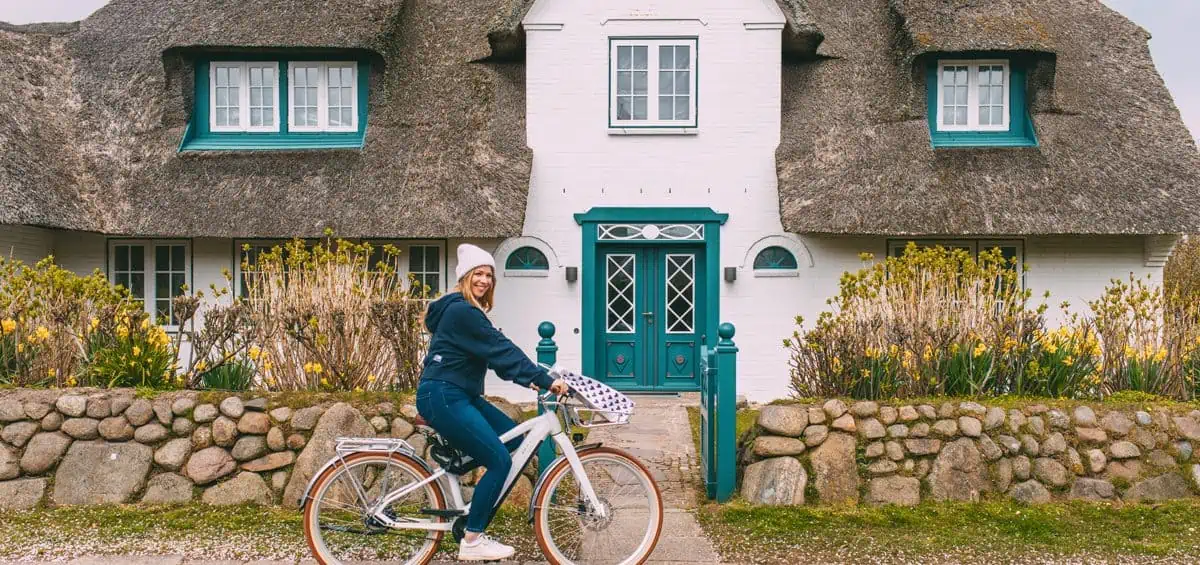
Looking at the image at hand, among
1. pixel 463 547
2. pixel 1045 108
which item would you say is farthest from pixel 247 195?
pixel 1045 108

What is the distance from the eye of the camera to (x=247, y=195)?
1180 centimetres

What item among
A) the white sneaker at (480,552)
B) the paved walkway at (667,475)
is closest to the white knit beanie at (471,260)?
the white sneaker at (480,552)

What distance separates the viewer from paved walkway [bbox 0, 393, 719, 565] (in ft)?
19.0

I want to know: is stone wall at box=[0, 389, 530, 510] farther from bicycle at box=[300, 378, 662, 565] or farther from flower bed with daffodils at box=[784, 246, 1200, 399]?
flower bed with daffodils at box=[784, 246, 1200, 399]

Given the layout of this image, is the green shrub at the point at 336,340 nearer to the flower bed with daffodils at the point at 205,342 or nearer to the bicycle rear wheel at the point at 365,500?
the flower bed with daffodils at the point at 205,342

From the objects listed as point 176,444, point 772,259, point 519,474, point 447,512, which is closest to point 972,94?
point 772,259

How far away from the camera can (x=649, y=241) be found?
1224cm

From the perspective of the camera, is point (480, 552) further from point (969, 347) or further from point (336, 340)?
point (969, 347)

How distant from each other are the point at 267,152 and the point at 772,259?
6.63m

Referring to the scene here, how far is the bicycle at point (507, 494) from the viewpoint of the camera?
532 cm

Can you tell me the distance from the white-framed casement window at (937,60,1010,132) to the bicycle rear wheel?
9560 mm

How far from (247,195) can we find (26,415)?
5144 mm

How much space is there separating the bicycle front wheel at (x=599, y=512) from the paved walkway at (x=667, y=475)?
1.37ft

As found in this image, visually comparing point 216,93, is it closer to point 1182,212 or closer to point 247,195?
point 247,195
